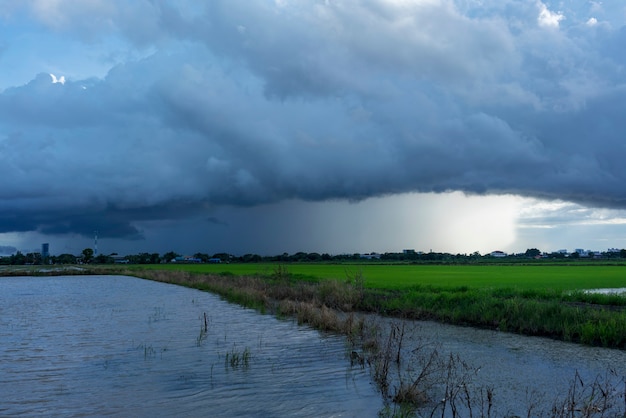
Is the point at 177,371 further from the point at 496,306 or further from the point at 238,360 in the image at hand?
the point at 496,306

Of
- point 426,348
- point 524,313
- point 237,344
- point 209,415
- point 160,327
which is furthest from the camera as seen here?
point 160,327

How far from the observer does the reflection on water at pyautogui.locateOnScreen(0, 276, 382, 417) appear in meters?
11.5

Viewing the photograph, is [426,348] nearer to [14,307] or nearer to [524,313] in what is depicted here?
[524,313]

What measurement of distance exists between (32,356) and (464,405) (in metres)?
15.6

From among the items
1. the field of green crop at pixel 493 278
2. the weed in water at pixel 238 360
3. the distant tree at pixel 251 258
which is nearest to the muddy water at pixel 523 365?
the weed in water at pixel 238 360

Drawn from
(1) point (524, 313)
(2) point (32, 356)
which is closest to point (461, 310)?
(1) point (524, 313)

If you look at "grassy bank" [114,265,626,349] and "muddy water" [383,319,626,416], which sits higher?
"grassy bank" [114,265,626,349]

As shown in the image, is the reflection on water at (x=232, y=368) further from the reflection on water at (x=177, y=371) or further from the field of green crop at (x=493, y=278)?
the field of green crop at (x=493, y=278)

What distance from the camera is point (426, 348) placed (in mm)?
17781

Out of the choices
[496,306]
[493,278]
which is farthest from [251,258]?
[496,306]

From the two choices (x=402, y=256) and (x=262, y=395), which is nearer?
(x=262, y=395)

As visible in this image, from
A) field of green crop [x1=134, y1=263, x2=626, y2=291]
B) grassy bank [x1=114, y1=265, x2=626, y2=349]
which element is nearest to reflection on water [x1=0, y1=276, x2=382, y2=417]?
grassy bank [x1=114, y1=265, x2=626, y2=349]

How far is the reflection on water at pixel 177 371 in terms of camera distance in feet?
37.6

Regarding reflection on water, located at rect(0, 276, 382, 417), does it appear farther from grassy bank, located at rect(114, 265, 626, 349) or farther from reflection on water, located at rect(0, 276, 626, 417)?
grassy bank, located at rect(114, 265, 626, 349)
